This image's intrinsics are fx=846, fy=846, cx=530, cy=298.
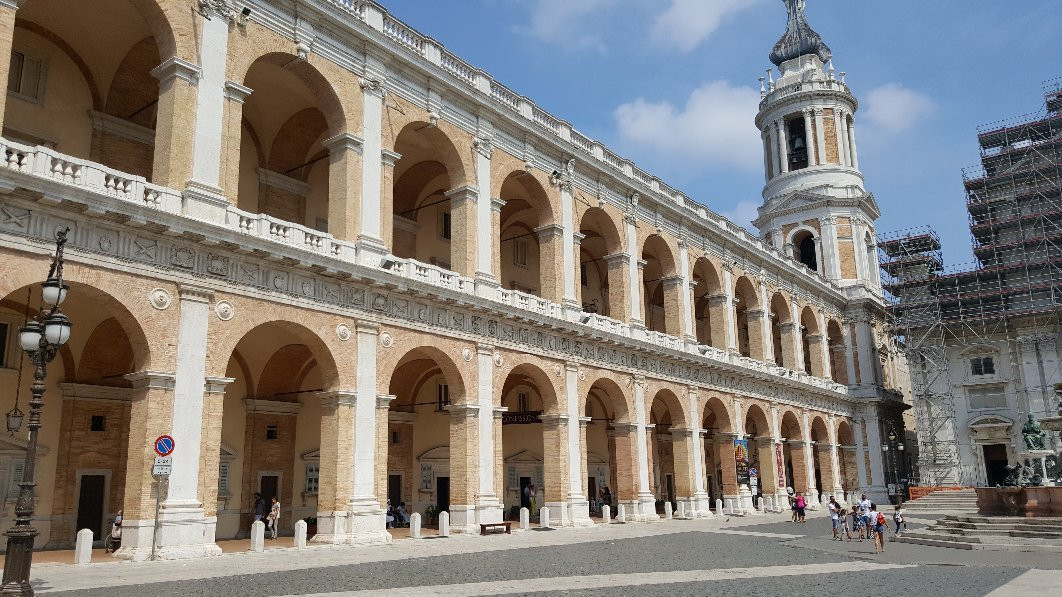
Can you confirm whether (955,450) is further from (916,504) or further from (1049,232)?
(1049,232)

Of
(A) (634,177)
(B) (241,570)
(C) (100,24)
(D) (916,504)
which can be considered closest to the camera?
(B) (241,570)

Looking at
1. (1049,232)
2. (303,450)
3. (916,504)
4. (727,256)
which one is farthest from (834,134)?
(303,450)

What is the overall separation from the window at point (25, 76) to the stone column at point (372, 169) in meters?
7.62

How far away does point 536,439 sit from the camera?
35.8 metres

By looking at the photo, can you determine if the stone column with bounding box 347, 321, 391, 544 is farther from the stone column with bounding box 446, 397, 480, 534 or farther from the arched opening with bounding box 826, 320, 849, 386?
the arched opening with bounding box 826, 320, 849, 386

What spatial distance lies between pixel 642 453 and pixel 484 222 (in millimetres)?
11327

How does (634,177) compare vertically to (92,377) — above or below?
above

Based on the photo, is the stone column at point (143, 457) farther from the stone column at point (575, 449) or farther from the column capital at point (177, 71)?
the stone column at point (575, 449)

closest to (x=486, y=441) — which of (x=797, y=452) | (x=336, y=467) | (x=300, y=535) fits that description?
(x=336, y=467)

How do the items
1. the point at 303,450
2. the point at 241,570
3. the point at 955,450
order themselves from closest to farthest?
the point at 241,570
the point at 303,450
the point at 955,450

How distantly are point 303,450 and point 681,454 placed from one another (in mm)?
16302

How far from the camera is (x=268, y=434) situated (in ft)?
86.0

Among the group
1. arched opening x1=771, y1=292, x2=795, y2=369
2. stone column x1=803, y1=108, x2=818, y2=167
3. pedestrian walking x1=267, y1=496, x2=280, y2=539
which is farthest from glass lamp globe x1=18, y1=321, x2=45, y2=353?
stone column x1=803, y1=108, x2=818, y2=167

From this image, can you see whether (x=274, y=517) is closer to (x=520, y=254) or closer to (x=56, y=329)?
(x=56, y=329)
